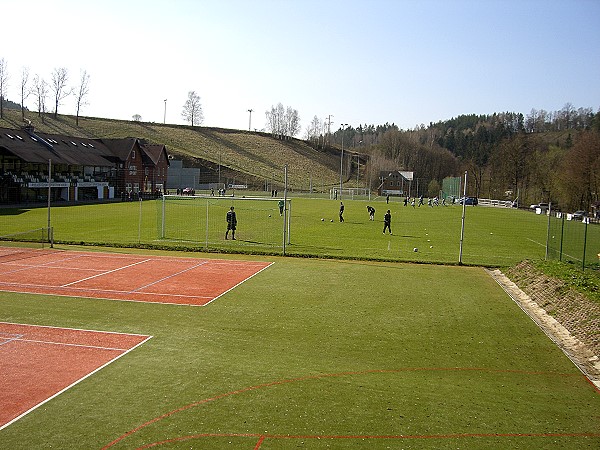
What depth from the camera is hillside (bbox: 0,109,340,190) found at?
12294 cm

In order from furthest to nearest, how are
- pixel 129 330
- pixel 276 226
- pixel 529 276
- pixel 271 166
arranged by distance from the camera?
1. pixel 271 166
2. pixel 276 226
3. pixel 529 276
4. pixel 129 330

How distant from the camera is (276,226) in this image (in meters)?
40.3

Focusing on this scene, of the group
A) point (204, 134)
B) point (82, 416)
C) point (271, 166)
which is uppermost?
point (204, 134)

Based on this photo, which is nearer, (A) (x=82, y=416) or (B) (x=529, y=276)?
(A) (x=82, y=416)

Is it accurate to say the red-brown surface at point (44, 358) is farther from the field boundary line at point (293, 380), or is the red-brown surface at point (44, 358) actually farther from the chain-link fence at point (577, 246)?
the chain-link fence at point (577, 246)

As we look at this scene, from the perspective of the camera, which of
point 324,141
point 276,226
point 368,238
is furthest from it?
point 324,141

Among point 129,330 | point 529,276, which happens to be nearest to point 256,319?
point 129,330

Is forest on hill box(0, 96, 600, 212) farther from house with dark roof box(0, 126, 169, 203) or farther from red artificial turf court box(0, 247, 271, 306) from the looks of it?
red artificial turf court box(0, 247, 271, 306)

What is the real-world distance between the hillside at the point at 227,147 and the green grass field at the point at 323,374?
9915cm

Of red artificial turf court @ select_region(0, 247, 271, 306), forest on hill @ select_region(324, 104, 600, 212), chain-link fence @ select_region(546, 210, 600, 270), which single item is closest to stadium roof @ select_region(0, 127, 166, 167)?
red artificial turf court @ select_region(0, 247, 271, 306)

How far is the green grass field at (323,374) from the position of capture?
27.7 ft

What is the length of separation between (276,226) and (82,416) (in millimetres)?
31673

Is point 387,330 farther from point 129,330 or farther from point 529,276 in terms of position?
point 529,276

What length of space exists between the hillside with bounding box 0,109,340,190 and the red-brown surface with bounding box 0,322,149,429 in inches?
4024
